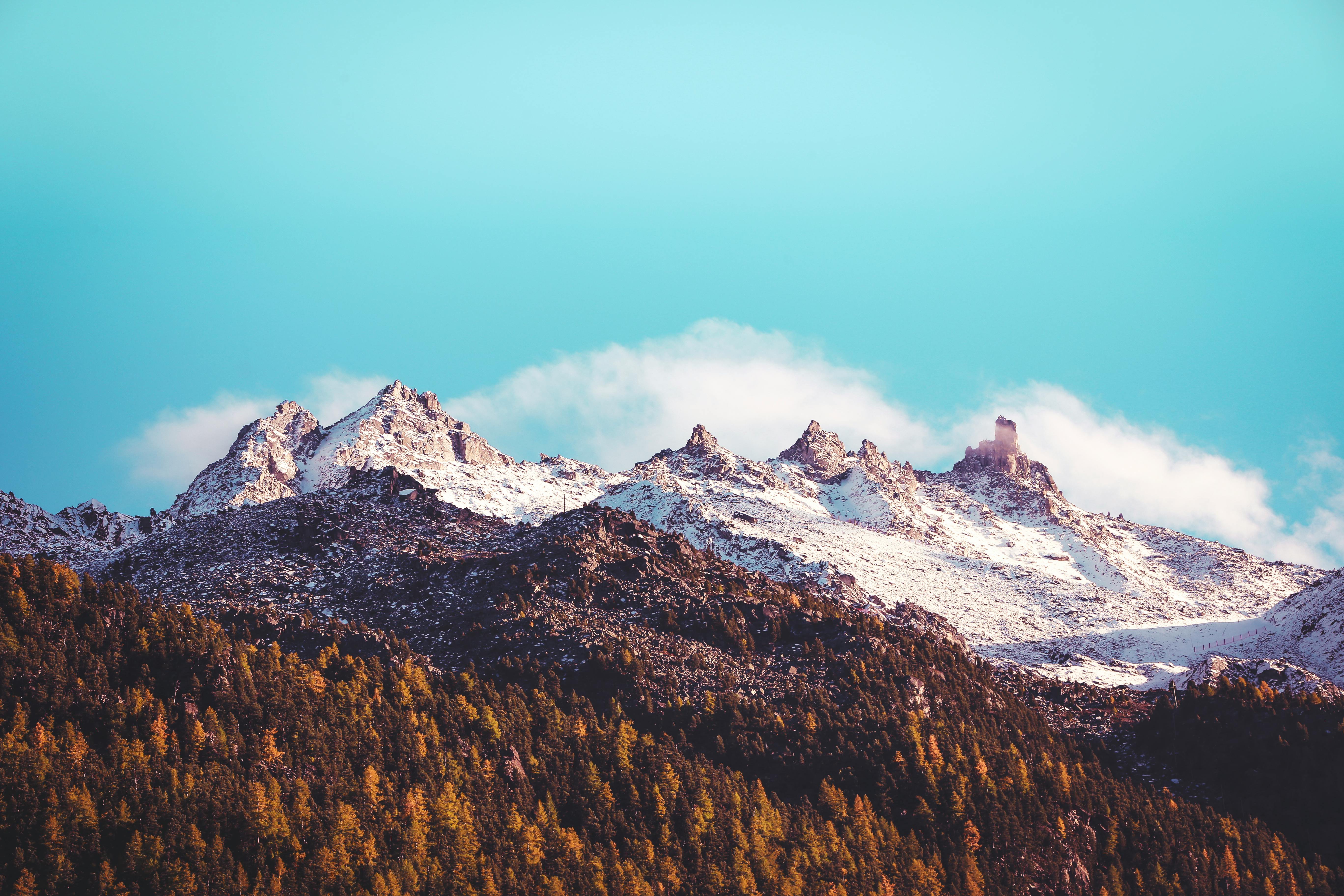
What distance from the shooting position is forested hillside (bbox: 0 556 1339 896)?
3135 inches

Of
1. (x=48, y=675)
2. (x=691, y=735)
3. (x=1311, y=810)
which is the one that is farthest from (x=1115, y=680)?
(x=48, y=675)

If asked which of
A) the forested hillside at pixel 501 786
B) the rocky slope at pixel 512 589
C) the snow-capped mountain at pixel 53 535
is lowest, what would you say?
the forested hillside at pixel 501 786

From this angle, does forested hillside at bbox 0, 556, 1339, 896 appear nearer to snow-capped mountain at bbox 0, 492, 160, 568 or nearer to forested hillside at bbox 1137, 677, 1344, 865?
forested hillside at bbox 1137, 677, 1344, 865

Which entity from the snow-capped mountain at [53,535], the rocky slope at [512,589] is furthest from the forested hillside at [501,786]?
the snow-capped mountain at [53,535]

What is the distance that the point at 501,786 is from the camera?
94.6 meters

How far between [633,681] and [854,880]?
3562cm

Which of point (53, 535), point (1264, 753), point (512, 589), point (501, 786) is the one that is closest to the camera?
point (501, 786)

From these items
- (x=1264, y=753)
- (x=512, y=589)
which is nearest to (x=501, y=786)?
(x=512, y=589)

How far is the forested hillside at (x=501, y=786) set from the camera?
79.6 m

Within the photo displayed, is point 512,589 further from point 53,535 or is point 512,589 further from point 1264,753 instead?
point 53,535

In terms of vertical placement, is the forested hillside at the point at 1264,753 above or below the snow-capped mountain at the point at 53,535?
below

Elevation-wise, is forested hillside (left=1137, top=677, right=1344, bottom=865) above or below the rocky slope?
below

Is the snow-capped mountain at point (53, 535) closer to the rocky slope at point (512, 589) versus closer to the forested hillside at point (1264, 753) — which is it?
the rocky slope at point (512, 589)

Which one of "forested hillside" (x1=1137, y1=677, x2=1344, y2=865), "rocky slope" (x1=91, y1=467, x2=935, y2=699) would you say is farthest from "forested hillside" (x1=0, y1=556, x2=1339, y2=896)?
"rocky slope" (x1=91, y1=467, x2=935, y2=699)
